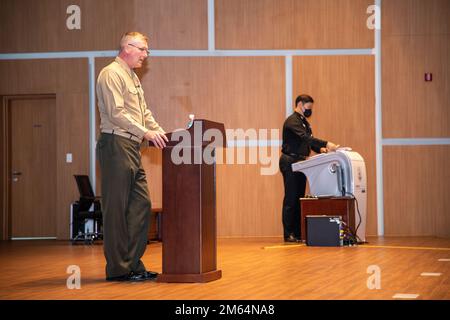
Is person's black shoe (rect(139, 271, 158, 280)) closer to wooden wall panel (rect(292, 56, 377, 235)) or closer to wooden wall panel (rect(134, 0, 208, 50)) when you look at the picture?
wooden wall panel (rect(292, 56, 377, 235))

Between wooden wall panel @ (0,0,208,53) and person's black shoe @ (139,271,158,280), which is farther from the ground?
wooden wall panel @ (0,0,208,53)

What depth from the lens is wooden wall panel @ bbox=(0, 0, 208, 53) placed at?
9.84m

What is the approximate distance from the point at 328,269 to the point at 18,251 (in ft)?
13.3

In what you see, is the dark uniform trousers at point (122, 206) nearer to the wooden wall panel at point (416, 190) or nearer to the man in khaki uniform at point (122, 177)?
the man in khaki uniform at point (122, 177)

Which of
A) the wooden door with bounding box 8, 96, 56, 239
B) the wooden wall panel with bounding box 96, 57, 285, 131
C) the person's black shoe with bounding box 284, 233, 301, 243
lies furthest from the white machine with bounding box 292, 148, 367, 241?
the wooden door with bounding box 8, 96, 56, 239

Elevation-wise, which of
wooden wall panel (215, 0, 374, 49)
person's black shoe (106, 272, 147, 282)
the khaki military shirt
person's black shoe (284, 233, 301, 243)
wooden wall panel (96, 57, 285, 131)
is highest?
wooden wall panel (215, 0, 374, 49)

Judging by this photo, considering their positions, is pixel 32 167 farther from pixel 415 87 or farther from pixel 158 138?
pixel 158 138

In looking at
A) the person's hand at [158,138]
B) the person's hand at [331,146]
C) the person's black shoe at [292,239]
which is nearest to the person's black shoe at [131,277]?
the person's hand at [158,138]

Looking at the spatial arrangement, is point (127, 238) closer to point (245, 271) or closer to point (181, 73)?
point (245, 271)

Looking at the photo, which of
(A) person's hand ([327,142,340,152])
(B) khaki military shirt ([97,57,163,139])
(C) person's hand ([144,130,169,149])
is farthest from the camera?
(A) person's hand ([327,142,340,152])

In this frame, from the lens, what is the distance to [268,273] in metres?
5.13

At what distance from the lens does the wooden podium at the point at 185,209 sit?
4.56 m

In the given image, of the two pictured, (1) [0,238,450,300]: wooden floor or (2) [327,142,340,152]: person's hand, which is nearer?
(1) [0,238,450,300]: wooden floor

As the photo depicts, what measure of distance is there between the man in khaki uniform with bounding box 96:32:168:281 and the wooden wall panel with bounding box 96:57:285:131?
4.94 metres
